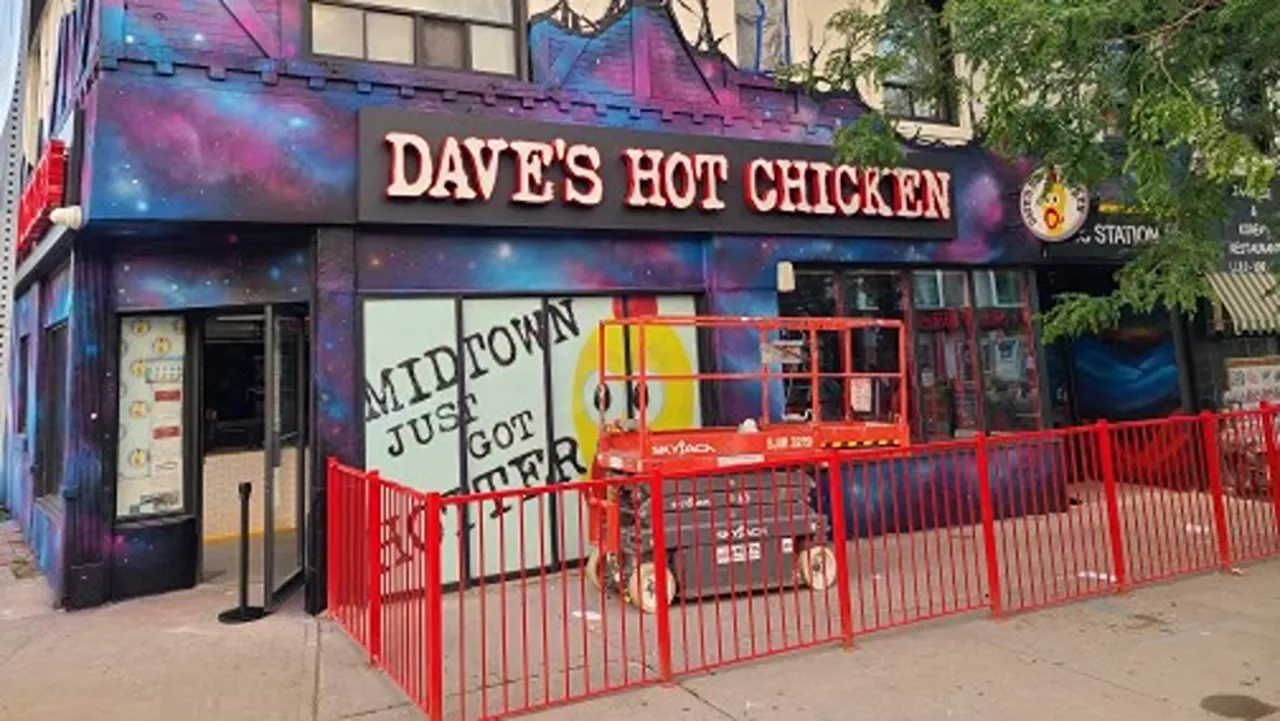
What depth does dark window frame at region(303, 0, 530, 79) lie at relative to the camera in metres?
7.77

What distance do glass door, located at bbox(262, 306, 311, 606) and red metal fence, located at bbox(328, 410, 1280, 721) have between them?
70 cm

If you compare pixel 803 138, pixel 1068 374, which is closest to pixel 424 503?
pixel 803 138

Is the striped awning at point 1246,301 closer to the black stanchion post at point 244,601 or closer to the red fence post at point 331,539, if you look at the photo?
the red fence post at point 331,539

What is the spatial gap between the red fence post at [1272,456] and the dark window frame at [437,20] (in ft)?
25.5

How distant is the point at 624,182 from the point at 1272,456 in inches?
266

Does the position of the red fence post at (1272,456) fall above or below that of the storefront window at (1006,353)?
below

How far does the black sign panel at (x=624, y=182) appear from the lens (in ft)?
25.3

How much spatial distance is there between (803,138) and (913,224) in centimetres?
174

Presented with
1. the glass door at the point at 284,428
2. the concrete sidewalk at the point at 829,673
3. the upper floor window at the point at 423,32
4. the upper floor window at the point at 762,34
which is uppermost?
the upper floor window at the point at 762,34

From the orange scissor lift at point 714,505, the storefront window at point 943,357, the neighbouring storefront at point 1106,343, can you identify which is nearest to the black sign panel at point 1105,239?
the neighbouring storefront at point 1106,343

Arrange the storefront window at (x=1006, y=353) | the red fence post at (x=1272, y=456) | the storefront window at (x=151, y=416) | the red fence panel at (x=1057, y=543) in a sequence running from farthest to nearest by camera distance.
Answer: the storefront window at (x=1006, y=353) → the red fence post at (x=1272, y=456) → the storefront window at (x=151, y=416) → the red fence panel at (x=1057, y=543)

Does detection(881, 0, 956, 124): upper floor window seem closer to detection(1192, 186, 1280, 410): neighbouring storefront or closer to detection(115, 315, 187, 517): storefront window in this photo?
detection(1192, 186, 1280, 410): neighbouring storefront

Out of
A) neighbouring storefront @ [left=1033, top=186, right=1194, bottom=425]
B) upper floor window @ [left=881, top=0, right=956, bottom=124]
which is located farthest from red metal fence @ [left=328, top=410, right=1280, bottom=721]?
upper floor window @ [left=881, top=0, right=956, bottom=124]

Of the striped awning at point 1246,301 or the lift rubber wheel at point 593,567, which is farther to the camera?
the striped awning at point 1246,301
